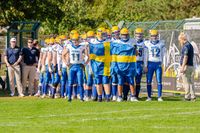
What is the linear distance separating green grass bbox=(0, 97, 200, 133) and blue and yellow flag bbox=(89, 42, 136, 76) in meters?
1.68

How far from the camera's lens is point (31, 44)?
27.9 m

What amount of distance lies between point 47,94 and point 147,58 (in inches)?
227

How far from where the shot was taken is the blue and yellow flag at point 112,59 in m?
22.4

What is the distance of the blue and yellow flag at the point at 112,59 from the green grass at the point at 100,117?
168 centimetres

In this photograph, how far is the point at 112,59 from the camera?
22750mm

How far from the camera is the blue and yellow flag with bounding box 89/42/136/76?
73.5ft

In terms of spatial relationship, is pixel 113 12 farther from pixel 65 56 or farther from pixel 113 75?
pixel 113 75

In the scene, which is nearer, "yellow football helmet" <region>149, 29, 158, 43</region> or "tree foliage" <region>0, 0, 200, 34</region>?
"yellow football helmet" <region>149, 29, 158, 43</region>

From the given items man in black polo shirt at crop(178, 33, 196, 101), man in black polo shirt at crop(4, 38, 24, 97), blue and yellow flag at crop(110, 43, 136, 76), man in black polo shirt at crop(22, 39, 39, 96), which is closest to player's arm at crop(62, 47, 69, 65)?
blue and yellow flag at crop(110, 43, 136, 76)

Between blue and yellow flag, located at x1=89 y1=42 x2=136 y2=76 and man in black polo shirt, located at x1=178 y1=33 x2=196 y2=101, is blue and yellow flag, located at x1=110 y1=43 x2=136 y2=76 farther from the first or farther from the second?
man in black polo shirt, located at x1=178 y1=33 x2=196 y2=101

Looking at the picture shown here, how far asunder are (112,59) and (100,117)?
19.6ft

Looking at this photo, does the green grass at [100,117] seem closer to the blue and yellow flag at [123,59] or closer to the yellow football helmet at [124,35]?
the blue and yellow flag at [123,59]

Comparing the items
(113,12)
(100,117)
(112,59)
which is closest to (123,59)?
(112,59)

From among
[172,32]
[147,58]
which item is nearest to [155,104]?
[147,58]
